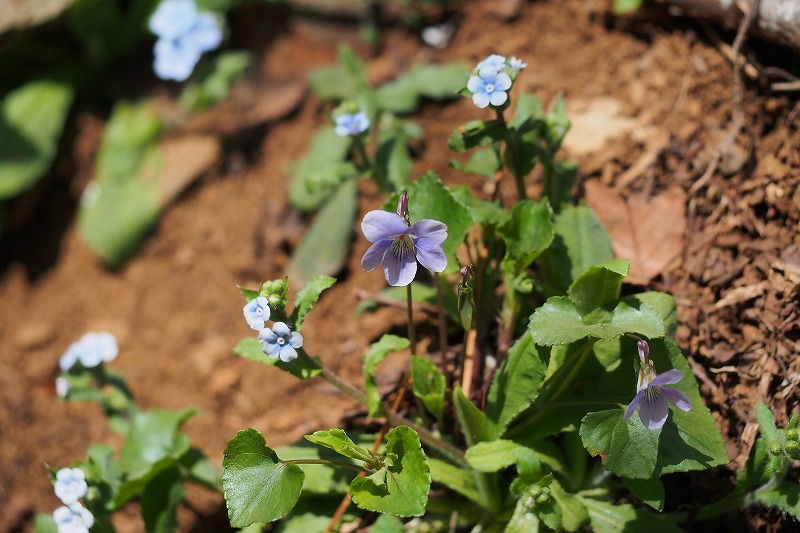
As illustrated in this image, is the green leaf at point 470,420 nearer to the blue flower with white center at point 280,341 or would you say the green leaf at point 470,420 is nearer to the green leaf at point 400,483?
the green leaf at point 400,483

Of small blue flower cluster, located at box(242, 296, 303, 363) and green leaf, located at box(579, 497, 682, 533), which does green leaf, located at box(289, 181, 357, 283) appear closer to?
small blue flower cluster, located at box(242, 296, 303, 363)

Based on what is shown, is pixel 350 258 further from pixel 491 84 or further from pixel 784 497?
pixel 784 497

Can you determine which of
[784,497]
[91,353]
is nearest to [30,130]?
[91,353]

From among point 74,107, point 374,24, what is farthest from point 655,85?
point 74,107

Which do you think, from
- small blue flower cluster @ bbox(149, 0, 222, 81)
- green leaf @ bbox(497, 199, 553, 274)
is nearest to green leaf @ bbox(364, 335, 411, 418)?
green leaf @ bbox(497, 199, 553, 274)

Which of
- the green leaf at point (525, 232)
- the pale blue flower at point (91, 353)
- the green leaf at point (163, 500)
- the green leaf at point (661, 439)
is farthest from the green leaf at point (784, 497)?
the pale blue flower at point (91, 353)
